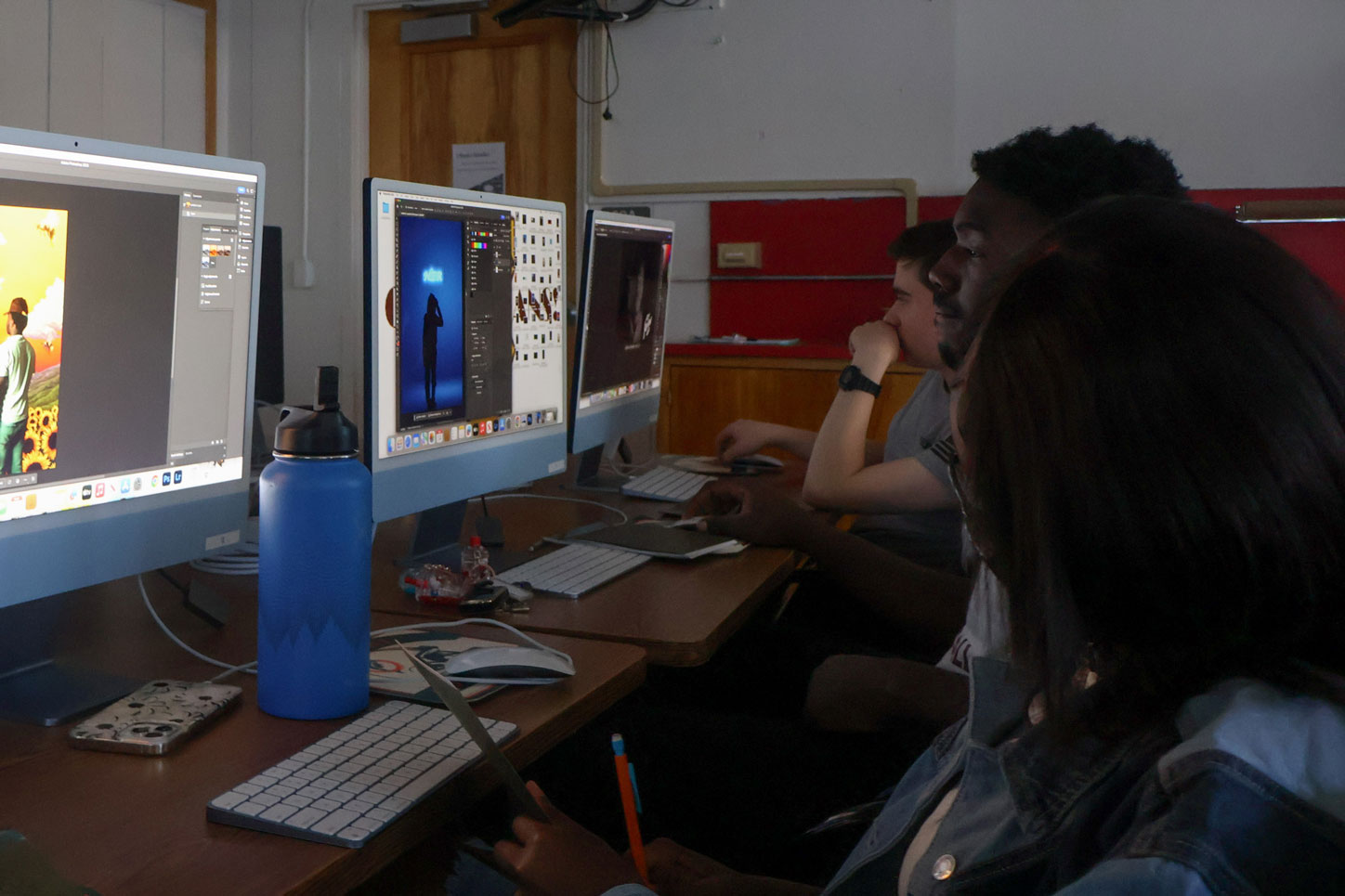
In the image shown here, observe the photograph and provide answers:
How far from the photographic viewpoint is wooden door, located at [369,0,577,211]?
4.34m

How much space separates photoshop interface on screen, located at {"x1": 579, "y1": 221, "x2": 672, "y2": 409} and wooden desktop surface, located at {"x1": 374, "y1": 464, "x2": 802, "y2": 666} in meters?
0.37

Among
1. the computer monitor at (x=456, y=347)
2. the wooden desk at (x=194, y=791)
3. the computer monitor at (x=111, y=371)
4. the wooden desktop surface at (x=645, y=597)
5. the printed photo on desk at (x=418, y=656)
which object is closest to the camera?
the wooden desk at (x=194, y=791)

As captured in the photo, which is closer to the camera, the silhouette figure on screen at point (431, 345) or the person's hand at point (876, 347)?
the silhouette figure on screen at point (431, 345)

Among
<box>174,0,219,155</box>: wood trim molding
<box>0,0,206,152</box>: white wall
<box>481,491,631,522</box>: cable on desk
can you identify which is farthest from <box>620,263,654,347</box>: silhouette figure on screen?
<box>174,0,219,155</box>: wood trim molding

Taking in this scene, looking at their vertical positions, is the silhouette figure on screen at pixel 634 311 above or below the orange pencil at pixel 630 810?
above

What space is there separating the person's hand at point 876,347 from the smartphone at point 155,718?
155cm

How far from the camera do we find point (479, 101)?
4.48 metres

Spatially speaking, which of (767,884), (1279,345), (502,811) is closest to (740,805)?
(767,884)

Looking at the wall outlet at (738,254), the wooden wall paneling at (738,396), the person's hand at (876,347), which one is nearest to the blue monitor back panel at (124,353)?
the person's hand at (876,347)

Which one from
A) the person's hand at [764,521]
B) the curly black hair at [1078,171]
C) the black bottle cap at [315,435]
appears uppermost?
the curly black hair at [1078,171]

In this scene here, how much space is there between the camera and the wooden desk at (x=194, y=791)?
28.6 inches

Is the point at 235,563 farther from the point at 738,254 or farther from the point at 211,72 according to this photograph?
the point at 211,72

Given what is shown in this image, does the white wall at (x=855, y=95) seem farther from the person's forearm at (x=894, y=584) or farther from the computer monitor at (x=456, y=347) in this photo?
the person's forearm at (x=894, y=584)

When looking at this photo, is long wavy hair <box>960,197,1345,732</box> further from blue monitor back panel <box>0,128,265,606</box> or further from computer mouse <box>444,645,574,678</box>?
blue monitor back panel <box>0,128,265,606</box>
